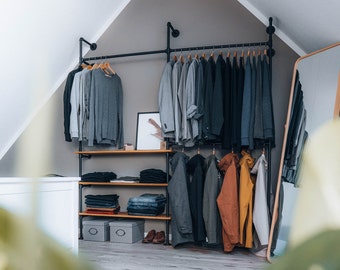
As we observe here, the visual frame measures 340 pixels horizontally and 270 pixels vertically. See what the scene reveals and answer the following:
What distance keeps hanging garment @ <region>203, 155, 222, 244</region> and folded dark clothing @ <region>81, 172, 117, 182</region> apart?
3.01ft

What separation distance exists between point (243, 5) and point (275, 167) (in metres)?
1.44

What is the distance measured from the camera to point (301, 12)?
2.39m

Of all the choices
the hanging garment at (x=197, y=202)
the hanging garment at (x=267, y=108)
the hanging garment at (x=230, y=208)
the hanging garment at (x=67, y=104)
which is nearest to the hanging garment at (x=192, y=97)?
the hanging garment at (x=197, y=202)

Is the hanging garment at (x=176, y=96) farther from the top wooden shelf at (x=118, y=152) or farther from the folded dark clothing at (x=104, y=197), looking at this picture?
the folded dark clothing at (x=104, y=197)

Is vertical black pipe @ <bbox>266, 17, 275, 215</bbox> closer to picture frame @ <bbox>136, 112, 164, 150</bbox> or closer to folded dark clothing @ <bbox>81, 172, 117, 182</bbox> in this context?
picture frame @ <bbox>136, 112, 164, 150</bbox>

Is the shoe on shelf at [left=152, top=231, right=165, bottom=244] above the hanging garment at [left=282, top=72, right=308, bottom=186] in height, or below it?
below

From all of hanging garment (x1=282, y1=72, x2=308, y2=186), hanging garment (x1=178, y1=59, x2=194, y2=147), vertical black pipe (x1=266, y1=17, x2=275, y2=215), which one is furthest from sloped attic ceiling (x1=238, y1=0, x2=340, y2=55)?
hanging garment (x1=178, y1=59, x2=194, y2=147)

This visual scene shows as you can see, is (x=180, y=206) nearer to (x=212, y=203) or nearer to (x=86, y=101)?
(x=212, y=203)

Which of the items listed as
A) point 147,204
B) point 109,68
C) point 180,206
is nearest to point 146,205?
point 147,204

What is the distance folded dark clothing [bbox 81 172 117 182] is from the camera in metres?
3.02

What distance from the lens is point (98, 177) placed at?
119 inches

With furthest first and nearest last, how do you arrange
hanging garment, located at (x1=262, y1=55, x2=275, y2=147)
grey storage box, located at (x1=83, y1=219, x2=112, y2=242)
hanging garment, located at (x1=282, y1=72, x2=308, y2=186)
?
1. grey storage box, located at (x1=83, y1=219, x2=112, y2=242)
2. hanging garment, located at (x1=262, y1=55, x2=275, y2=147)
3. hanging garment, located at (x1=282, y1=72, x2=308, y2=186)

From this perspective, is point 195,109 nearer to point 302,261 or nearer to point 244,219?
point 244,219

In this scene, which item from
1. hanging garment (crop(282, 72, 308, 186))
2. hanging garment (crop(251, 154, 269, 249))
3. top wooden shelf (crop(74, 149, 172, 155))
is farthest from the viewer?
top wooden shelf (crop(74, 149, 172, 155))
